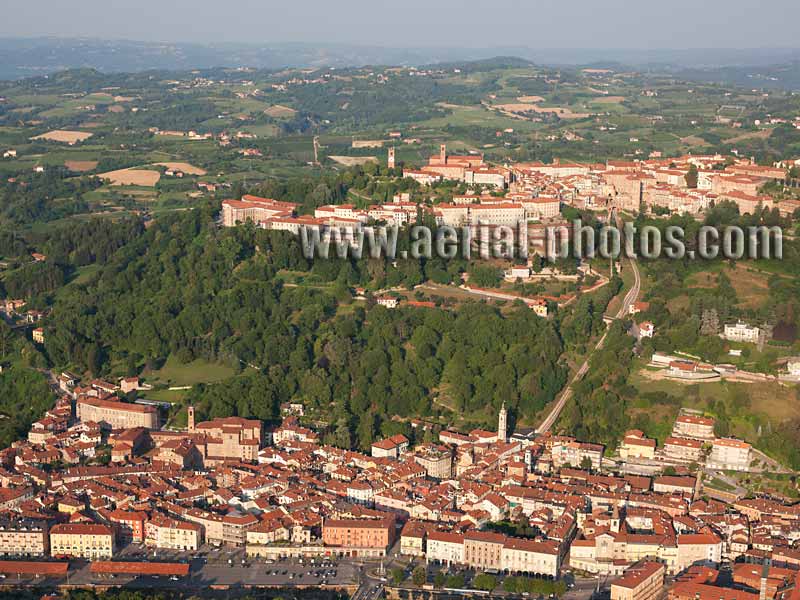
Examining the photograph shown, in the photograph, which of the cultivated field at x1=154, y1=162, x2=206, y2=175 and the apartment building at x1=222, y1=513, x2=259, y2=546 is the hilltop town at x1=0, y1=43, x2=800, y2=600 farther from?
the cultivated field at x1=154, y1=162, x2=206, y2=175

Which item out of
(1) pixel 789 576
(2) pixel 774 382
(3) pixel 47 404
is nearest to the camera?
(1) pixel 789 576

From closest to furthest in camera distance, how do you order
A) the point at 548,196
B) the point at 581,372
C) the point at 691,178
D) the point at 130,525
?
1. the point at 130,525
2. the point at 581,372
3. the point at 548,196
4. the point at 691,178

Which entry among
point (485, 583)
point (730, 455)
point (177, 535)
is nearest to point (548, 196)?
point (730, 455)

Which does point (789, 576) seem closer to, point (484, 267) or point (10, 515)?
point (10, 515)

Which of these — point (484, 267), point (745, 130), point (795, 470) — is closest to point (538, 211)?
point (484, 267)

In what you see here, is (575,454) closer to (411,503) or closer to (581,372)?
(411,503)

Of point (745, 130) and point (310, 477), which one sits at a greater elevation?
point (745, 130)

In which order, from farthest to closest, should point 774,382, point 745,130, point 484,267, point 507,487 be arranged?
point 745,130, point 484,267, point 774,382, point 507,487
